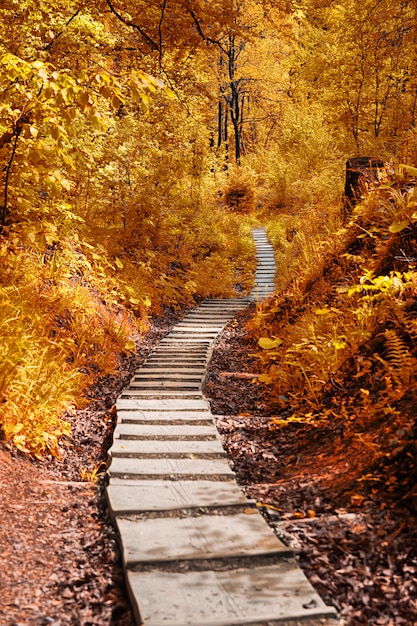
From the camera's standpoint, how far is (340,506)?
3256mm

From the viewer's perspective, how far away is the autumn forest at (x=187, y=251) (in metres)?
4.06

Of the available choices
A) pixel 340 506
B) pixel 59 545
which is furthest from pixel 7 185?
pixel 340 506

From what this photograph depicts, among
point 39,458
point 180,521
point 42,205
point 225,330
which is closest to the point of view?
point 180,521

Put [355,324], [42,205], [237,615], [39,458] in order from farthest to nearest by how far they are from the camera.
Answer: [42,205] < [355,324] < [39,458] < [237,615]

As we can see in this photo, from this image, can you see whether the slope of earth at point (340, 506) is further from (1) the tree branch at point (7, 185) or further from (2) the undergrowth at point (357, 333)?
(1) the tree branch at point (7, 185)

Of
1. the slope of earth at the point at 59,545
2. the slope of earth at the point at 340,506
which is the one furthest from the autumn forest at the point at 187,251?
the slope of earth at the point at 59,545

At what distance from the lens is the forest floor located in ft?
8.21

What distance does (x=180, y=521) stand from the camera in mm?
3188

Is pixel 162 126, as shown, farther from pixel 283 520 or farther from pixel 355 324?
pixel 283 520

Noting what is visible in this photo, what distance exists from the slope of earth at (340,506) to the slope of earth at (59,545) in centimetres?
100

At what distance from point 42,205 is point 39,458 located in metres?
3.73

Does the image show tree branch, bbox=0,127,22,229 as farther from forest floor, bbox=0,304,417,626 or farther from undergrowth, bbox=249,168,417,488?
undergrowth, bbox=249,168,417,488

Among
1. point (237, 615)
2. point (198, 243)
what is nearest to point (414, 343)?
point (237, 615)

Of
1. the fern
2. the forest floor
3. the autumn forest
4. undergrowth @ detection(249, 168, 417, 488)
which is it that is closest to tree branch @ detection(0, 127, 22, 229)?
the autumn forest
